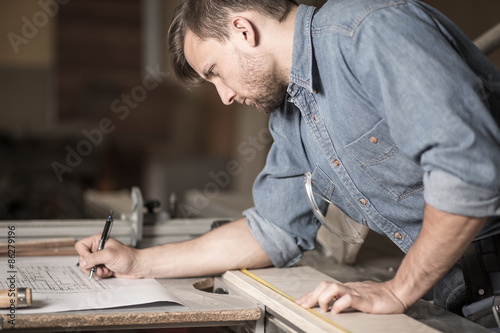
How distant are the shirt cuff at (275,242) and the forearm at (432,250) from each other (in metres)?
0.40

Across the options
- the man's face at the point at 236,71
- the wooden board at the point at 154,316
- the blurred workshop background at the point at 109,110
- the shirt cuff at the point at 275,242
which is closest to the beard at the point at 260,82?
the man's face at the point at 236,71

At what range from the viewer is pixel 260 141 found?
4734 mm

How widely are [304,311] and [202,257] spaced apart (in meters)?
0.42

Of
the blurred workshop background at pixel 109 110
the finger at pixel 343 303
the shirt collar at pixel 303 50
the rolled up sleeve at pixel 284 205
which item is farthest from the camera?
the blurred workshop background at pixel 109 110

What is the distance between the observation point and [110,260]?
1.28 metres

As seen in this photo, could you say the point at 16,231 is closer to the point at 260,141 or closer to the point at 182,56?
the point at 182,56

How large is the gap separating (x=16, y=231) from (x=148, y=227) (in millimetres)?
331

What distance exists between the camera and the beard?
3.87 feet

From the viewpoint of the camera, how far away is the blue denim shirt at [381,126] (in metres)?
0.87

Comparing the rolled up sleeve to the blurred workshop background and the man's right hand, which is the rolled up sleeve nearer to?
the man's right hand

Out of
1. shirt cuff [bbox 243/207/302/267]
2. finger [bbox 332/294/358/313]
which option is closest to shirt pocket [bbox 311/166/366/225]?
shirt cuff [bbox 243/207/302/267]

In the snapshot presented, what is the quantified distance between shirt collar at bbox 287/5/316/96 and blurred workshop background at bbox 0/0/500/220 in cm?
373

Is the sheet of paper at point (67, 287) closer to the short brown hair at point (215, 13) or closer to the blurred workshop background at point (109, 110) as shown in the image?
the short brown hair at point (215, 13)

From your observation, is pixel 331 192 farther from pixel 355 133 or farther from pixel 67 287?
pixel 67 287
